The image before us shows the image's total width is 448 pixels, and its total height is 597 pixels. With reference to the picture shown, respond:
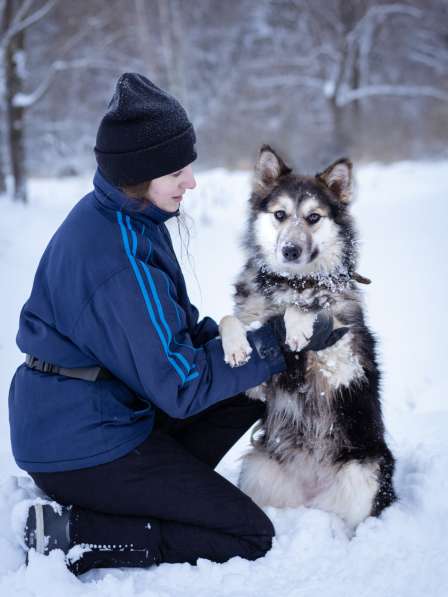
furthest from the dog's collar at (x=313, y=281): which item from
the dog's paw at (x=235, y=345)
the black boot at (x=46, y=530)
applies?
the black boot at (x=46, y=530)

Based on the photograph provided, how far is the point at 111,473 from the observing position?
1842 millimetres

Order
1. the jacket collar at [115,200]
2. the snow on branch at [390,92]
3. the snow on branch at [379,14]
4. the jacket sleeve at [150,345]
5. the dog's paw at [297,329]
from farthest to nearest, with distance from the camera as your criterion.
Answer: the snow on branch at [390,92], the snow on branch at [379,14], the dog's paw at [297,329], the jacket collar at [115,200], the jacket sleeve at [150,345]

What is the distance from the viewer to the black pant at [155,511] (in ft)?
6.01

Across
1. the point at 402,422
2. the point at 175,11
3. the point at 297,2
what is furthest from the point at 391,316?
the point at 297,2

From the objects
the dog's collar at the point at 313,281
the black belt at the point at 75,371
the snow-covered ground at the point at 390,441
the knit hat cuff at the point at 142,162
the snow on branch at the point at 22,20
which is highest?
the snow on branch at the point at 22,20

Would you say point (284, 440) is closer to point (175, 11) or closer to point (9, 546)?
point (9, 546)

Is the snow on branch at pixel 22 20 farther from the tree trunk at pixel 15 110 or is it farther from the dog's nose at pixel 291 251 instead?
the dog's nose at pixel 291 251

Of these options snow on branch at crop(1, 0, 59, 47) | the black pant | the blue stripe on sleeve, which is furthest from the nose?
snow on branch at crop(1, 0, 59, 47)

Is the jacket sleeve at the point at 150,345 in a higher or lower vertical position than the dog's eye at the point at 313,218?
lower

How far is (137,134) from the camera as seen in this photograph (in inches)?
71.2

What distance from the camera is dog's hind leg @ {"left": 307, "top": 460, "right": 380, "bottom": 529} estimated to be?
6.90 feet

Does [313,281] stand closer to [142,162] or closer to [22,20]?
[142,162]

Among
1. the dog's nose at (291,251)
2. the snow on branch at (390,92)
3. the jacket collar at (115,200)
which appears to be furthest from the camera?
the snow on branch at (390,92)

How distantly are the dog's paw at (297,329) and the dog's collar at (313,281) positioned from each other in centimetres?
28
